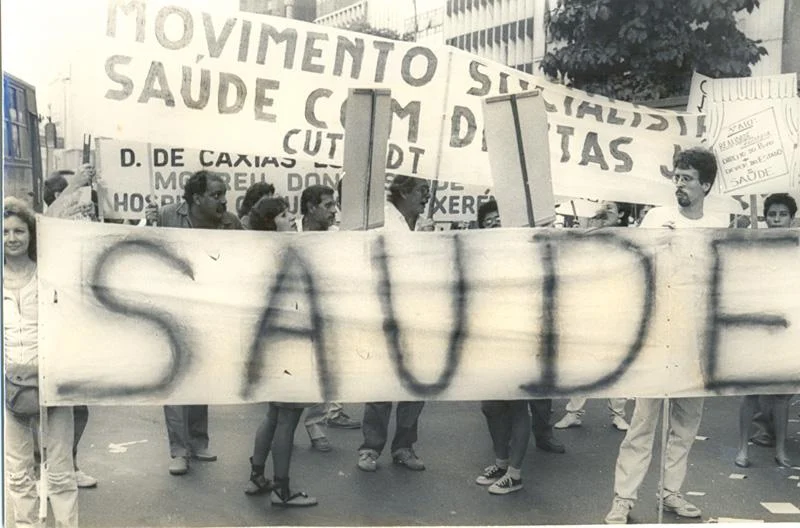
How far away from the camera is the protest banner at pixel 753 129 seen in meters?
3.81

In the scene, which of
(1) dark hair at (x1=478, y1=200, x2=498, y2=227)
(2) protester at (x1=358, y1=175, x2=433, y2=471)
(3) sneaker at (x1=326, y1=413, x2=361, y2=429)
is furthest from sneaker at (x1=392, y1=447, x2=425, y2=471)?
(1) dark hair at (x1=478, y1=200, x2=498, y2=227)

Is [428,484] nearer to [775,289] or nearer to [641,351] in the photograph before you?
[641,351]

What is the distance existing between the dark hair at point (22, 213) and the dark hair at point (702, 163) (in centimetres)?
278

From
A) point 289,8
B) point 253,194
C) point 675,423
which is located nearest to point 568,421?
point 675,423

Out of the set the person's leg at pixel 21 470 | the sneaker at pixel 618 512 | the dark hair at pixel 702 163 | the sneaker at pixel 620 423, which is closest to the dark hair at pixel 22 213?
the person's leg at pixel 21 470

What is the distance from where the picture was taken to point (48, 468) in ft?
12.2

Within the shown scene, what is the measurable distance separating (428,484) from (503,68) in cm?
181

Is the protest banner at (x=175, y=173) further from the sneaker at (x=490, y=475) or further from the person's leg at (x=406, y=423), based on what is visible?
the sneaker at (x=490, y=475)

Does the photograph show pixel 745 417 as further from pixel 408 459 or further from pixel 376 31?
pixel 376 31

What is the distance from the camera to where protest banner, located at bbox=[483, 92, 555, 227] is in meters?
3.75

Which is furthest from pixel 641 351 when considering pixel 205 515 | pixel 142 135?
pixel 142 135

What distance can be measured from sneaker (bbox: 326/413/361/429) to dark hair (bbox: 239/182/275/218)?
948 millimetres

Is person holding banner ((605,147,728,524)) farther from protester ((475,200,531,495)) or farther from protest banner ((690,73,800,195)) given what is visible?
protester ((475,200,531,495))

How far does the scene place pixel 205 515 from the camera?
3822 millimetres
